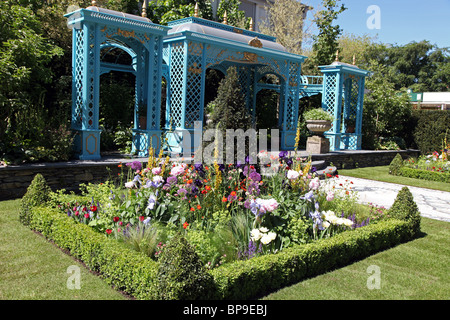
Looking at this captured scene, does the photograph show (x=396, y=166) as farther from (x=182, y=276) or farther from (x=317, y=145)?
(x=182, y=276)

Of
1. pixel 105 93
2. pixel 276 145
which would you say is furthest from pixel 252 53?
pixel 105 93

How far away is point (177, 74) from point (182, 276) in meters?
8.20

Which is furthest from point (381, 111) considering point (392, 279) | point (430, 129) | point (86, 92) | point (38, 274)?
point (38, 274)

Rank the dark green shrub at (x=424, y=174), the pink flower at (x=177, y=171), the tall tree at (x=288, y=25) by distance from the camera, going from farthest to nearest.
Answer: the tall tree at (x=288, y=25) → the dark green shrub at (x=424, y=174) → the pink flower at (x=177, y=171)

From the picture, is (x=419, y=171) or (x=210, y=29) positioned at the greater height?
(x=210, y=29)

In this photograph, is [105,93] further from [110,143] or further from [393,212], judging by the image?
[393,212]

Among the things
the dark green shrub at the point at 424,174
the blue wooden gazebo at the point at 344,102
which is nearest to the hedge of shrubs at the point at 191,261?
the dark green shrub at the point at 424,174

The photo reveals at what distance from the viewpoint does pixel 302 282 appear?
405 centimetres

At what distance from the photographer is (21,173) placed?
6.89m

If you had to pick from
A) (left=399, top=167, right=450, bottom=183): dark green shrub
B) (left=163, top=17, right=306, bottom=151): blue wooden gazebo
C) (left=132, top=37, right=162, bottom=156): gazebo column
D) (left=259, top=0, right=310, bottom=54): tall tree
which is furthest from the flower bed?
(left=259, top=0, right=310, bottom=54): tall tree

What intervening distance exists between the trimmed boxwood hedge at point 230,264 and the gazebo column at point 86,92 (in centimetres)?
334

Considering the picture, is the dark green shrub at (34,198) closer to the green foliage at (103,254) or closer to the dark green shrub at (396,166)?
the green foliage at (103,254)

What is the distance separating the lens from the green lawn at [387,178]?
35.4ft
